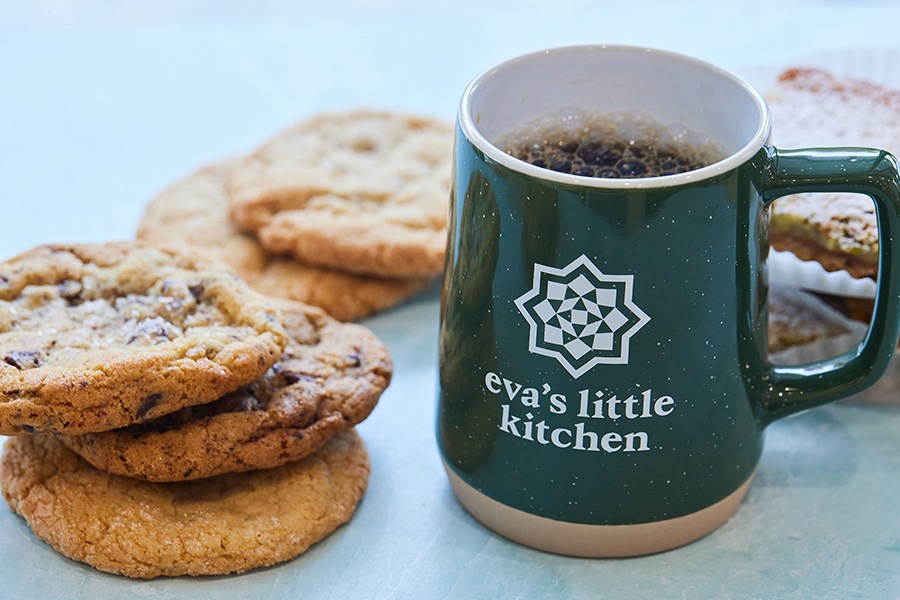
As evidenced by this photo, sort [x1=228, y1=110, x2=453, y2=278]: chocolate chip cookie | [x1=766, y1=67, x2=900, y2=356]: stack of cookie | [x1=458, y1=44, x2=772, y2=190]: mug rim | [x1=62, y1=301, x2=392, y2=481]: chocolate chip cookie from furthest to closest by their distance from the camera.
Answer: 1. [x1=228, y1=110, x2=453, y2=278]: chocolate chip cookie
2. [x1=766, y1=67, x2=900, y2=356]: stack of cookie
3. [x1=62, y1=301, x2=392, y2=481]: chocolate chip cookie
4. [x1=458, y1=44, x2=772, y2=190]: mug rim

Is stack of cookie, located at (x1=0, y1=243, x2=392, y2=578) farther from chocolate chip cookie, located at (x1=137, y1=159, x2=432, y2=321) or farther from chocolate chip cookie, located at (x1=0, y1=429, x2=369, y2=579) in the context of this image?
chocolate chip cookie, located at (x1=137, y1=159, x2=432, y2=321)

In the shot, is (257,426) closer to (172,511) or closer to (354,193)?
(172,511)

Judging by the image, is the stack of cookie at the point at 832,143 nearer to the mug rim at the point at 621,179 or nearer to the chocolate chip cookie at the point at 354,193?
the mug rim at the point at 621,179

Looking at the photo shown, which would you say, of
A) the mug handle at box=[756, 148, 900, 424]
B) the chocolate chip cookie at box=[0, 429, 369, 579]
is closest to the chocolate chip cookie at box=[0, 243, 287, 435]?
the chocolate chip cookie at box=[0, 429, 369, 579]

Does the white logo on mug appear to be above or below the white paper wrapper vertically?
above

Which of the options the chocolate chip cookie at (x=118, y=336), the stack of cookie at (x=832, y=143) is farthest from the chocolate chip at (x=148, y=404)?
the stack of cookie at (x=832, y=143)

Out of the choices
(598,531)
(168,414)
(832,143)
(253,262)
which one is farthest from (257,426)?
(832,143)
